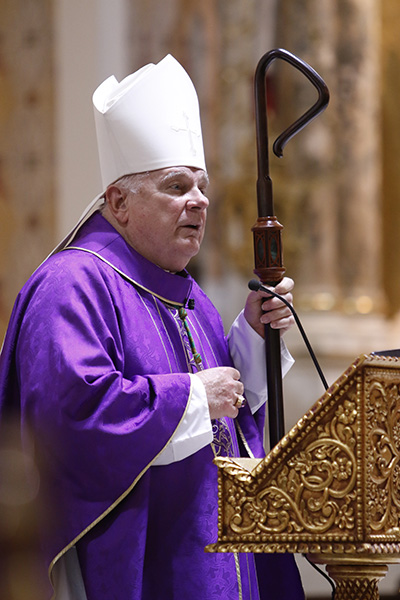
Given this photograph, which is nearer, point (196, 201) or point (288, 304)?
point (288, 304)

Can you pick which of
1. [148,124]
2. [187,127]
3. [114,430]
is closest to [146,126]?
[148,124]

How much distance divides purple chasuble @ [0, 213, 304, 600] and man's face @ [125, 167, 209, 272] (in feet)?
0.18

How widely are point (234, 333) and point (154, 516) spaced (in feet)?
2.46

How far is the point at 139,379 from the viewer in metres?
2.68

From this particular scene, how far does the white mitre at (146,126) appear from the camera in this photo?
3.12m

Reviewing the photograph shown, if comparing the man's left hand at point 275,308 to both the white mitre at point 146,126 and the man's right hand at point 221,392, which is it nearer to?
the man's right hand at point 221,392

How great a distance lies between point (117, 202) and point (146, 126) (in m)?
0.27

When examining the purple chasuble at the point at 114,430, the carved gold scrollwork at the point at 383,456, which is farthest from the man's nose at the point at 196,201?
the carved gold scrollwork at the point at 383,456

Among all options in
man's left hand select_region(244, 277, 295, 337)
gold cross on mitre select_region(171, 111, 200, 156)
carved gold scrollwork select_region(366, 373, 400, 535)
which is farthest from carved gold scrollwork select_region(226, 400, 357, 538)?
gold cross on mitre select_region(171, 111, 200, 156)

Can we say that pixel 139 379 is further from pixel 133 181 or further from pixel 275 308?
pixel 133 181

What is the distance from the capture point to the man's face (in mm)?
3027

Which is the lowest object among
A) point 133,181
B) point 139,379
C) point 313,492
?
point 313,492

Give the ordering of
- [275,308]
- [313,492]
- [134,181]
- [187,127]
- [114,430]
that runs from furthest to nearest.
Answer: [187,127] → [134,181] → [275,308] → [114,430] → [313,492]

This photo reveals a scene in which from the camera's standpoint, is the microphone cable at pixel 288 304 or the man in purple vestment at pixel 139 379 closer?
the man in purple vestment at pixel 139 379
